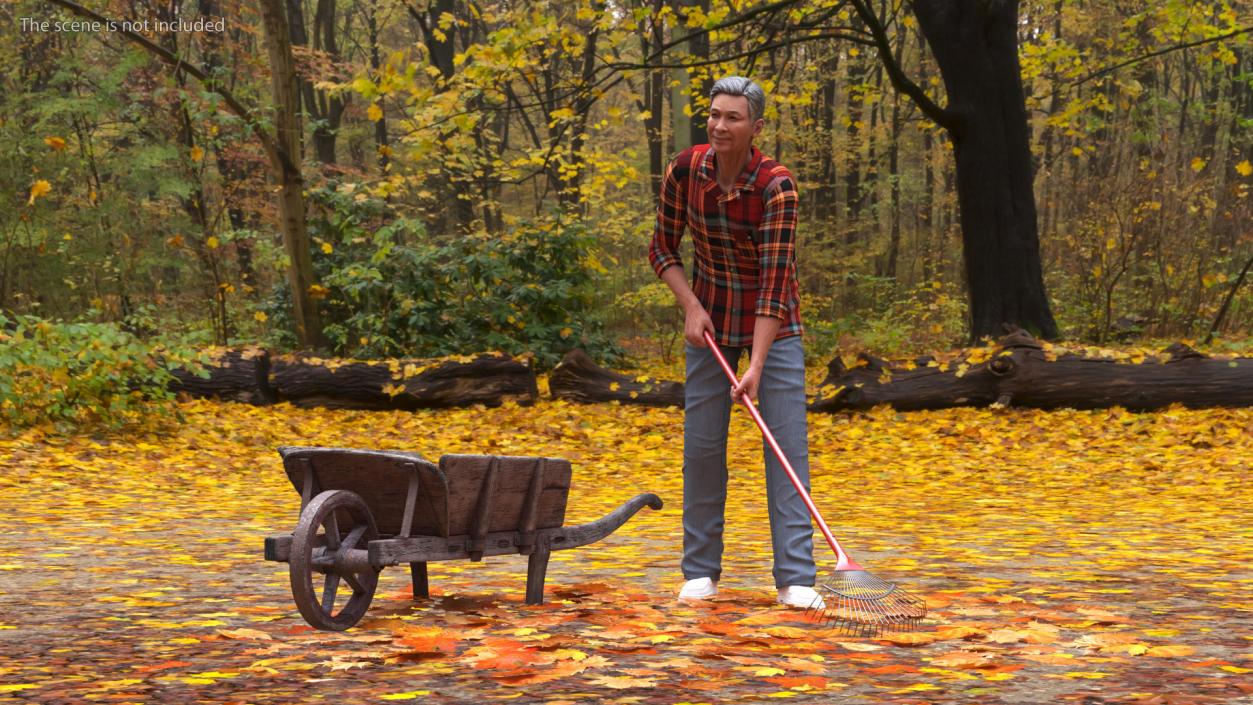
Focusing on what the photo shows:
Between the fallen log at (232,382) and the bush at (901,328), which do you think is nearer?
the fallen log at (232,382)

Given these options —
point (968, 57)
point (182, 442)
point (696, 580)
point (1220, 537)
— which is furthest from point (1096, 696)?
point (968, 57)

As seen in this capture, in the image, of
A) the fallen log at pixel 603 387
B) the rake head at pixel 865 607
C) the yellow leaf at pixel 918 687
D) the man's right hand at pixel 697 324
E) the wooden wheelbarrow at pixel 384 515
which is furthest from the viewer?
A: the fallen log at pixel 603 387

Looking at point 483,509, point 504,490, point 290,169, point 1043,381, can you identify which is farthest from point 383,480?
point 290,169

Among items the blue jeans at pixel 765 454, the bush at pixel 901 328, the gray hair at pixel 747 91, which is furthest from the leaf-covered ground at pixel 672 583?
the bush at pixel 901 328

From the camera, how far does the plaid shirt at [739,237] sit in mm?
4918

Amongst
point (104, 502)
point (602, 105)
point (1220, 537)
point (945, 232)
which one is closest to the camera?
point (1220, 537)

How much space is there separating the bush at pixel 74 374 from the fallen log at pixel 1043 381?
7.04 meters

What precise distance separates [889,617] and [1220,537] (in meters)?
3.78

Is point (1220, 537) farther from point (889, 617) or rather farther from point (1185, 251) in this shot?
point (1185, 251)

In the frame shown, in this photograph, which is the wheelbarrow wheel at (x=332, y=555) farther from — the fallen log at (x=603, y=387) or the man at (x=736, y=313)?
the fallen log at (x=603, y=387)

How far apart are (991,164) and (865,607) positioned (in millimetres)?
10947

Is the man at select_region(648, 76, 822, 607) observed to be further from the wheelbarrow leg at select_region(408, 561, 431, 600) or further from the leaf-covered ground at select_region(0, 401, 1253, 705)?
the wheelbarrow leg at select_region(408, 561, 431, 600)

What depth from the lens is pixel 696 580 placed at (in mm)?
5238

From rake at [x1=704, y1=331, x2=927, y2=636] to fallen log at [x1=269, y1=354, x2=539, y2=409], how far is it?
9.97 metres
